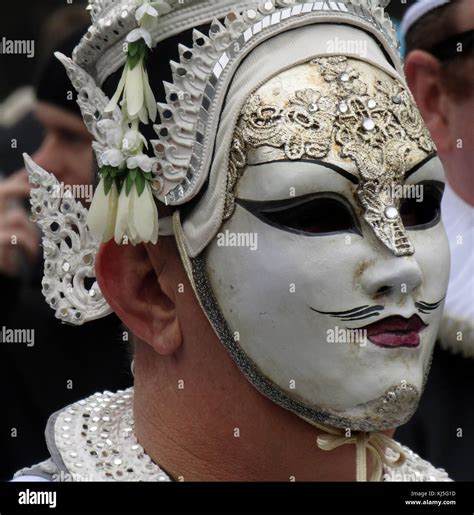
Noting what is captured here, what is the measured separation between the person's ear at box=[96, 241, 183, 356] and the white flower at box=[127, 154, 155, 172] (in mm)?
183

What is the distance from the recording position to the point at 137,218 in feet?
11.6

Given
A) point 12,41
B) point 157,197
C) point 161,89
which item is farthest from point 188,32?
point 12,41

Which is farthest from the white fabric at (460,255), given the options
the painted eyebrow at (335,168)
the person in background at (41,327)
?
the painted eyebrow at (335,168)

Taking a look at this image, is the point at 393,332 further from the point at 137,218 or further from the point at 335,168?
the point at 137,218

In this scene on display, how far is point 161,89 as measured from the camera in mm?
3631

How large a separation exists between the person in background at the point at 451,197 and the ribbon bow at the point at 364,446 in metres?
1.41

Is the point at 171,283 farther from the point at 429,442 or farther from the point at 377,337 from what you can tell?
the point at 429,442

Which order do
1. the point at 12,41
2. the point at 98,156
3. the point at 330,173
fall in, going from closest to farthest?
the point at 330,173
the point at 98,156
the point at 12,41

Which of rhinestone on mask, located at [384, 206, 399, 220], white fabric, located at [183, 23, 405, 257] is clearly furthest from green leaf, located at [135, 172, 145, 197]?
rhinestone on mask, located at [384, 206, 399, 220]

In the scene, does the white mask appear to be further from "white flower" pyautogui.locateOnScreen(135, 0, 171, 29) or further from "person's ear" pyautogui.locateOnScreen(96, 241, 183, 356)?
"white flower" pyautogui.locateOnScreen(135, 0, 171, 29)

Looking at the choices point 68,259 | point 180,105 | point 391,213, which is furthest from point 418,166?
point 68,259

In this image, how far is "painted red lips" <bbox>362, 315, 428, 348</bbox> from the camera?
3449 millimetres

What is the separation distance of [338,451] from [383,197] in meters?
0.57

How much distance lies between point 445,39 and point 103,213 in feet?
6.35
